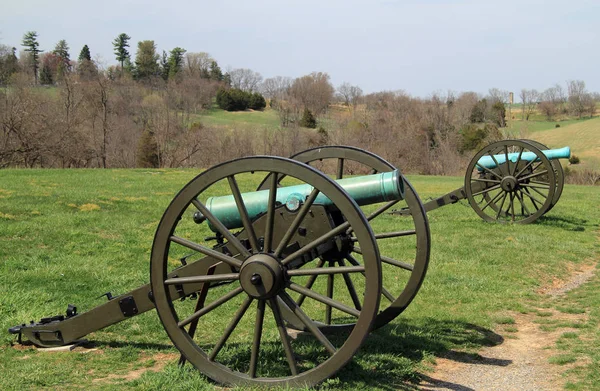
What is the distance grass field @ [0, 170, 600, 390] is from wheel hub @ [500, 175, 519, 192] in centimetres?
90

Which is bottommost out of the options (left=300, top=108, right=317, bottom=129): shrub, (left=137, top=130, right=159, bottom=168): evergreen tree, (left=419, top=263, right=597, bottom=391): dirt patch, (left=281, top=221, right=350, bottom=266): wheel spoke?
(left=419, top=263, right=597, bottom=391): dirt patch

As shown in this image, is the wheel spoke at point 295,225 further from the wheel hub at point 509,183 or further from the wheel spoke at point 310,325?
the wheel hub at point 509,183

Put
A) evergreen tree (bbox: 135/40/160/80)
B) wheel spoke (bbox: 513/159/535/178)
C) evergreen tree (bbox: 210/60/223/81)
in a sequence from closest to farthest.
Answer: wheel spoke (bbox: 513/159/535/178) → evergreen tree (bbox: 135/40/160/80) → evergreen tree (bbox: 210/60/223/81)

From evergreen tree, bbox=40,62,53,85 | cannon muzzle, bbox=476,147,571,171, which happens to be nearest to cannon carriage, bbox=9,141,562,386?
cannon muzzle, bbox=476,147,571,171

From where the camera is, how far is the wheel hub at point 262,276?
165 inches

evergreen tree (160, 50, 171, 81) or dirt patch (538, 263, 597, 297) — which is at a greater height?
evergreen tree (160, 50, 171, 81)

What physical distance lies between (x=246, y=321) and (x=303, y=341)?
1111 millimetres

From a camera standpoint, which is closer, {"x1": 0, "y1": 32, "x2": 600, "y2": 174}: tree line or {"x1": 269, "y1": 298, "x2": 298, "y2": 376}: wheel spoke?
{"x1": 269, "y1": 298, "x2": 298, "y2": 376}: wheel spoke

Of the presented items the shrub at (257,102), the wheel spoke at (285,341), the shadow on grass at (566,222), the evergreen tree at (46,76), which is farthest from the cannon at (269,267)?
the evergreen tree at (46,76)

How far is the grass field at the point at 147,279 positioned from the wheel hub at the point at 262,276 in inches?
31.7

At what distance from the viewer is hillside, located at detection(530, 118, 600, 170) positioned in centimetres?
5909

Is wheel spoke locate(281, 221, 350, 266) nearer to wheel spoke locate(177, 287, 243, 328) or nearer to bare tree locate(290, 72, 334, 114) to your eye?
wheel spoke locate(177, 287, 243, 328)

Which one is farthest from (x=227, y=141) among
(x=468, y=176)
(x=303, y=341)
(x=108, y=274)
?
(x=303, y=341)

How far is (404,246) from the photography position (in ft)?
35.1
